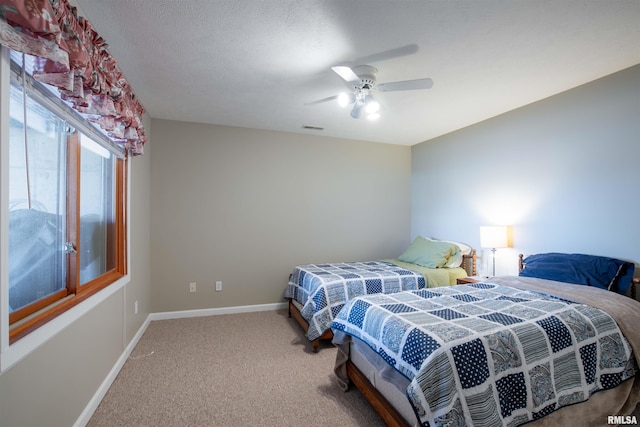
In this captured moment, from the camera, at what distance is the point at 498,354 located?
149cm

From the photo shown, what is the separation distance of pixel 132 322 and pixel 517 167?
4330 millimetres

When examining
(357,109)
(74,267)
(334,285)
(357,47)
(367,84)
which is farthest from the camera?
(334,285)

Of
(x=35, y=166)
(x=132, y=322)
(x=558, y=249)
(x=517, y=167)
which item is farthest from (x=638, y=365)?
(x=132, y=322)

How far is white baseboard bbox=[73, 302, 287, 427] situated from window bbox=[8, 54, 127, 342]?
27.4 inches

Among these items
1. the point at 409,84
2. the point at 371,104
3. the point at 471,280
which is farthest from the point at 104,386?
the point at 471,280

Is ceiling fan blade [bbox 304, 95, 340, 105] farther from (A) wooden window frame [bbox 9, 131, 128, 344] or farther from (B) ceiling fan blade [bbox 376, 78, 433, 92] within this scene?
(A) wooden window frame [bbox 9, 131, 128, 344]

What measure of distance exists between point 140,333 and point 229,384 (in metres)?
1.47

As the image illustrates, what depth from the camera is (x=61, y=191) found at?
5.75 ft

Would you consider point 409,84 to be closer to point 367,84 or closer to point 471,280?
point 367,84

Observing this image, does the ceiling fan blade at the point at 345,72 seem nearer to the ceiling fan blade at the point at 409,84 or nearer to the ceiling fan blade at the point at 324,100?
the ceiling fan blade at the point at 409,84

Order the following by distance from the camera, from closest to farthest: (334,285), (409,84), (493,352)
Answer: (493,352), (409,84), (334,285)

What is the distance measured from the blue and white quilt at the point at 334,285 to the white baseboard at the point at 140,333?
56cm

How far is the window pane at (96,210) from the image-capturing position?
2.02 m

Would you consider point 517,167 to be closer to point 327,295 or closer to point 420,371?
point 327,295
